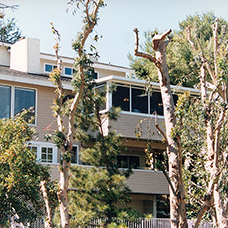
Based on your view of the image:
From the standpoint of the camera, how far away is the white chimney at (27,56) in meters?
25.0

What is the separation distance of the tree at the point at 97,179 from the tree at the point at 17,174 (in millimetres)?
1479

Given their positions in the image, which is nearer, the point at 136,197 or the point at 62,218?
the point at 62,218

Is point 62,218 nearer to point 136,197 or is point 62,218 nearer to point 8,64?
point 136,197

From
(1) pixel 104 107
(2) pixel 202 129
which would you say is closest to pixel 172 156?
(2) pixel 202 129

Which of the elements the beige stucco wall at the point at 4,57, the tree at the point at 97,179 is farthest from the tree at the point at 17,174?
the beige stucco wall at the point at 4,57

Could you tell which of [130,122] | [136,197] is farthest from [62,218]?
[136,197]

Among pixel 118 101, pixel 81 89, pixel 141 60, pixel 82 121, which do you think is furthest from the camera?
pixel 141 60

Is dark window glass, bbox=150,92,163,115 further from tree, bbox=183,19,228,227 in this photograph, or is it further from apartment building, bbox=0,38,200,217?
tree, bbox=183,19,228,227

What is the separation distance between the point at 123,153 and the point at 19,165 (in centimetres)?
1101

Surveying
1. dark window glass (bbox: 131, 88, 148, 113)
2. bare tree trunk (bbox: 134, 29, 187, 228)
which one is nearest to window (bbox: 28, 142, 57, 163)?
dark window glass (bbox: 131, 88, 148, 113)

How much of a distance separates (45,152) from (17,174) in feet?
24.3

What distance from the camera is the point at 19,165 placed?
15305 millimetres

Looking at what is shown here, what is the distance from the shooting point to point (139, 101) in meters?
23.4

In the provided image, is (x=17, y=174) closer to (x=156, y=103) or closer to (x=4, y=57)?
(x=156, y=103)
